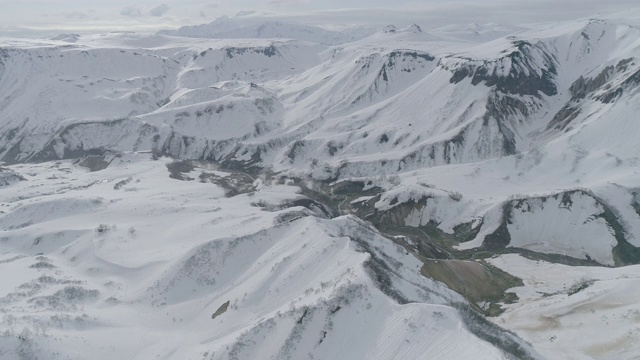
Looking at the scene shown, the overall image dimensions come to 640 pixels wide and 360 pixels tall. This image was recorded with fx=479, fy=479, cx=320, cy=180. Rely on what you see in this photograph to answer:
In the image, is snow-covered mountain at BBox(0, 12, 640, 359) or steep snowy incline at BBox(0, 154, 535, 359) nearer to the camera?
steep snowy incline at BBox(0, 154, 535, 359)

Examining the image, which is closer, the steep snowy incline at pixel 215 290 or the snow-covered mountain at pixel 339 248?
the steep snowy incline at pixel 215 290

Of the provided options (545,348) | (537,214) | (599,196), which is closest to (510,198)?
(537,214)

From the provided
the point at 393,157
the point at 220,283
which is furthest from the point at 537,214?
the point at 220,283

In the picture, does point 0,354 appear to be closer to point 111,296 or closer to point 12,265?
point 111,296

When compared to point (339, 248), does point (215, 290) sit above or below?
below

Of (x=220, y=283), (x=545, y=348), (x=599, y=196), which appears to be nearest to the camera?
(x=545, y=348)

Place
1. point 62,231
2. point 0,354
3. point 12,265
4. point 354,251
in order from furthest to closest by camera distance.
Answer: point 62,231
point 12,265
point 354,251
point 0,354

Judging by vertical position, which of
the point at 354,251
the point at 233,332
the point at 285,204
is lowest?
the point at 285,204

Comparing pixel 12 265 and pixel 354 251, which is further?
pixel 12 265

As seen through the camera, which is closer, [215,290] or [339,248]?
[339,248]

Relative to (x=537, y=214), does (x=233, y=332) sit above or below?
above
